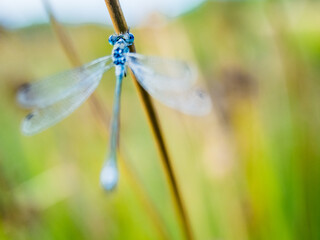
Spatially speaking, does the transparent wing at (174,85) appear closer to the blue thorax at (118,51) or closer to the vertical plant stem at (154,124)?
the blue thorax at (118,51)

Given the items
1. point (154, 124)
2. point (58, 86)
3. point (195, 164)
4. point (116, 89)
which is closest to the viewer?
point (154, 124)

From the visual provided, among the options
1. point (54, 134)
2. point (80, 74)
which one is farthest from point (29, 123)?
point (54, 134)

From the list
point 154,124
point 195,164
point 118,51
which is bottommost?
point 195,164

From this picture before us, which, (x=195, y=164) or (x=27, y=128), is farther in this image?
(x=195, y=164)

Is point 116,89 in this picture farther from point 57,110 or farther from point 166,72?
point 57,110

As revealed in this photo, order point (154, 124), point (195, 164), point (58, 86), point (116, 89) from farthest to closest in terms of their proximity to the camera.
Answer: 1. point (195, 164)
2. point (58, 86)
3. point (116, 89)
4. point (154, 124)

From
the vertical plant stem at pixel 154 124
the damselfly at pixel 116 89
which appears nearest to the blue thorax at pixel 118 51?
the damselfly at pixel 116 89

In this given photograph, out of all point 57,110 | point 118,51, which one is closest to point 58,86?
point 57,110

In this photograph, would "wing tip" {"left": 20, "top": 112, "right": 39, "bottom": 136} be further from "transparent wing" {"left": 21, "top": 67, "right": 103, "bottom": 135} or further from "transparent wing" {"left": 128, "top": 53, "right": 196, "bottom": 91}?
"transparent wing" {"left": 128, "top": 53, "right": 196, "bottom": 91}

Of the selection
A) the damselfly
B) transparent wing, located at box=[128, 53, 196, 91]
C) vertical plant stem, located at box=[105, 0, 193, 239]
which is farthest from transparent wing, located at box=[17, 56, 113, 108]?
vertical plant stem, located at box=[105, 0, 193, 239]
